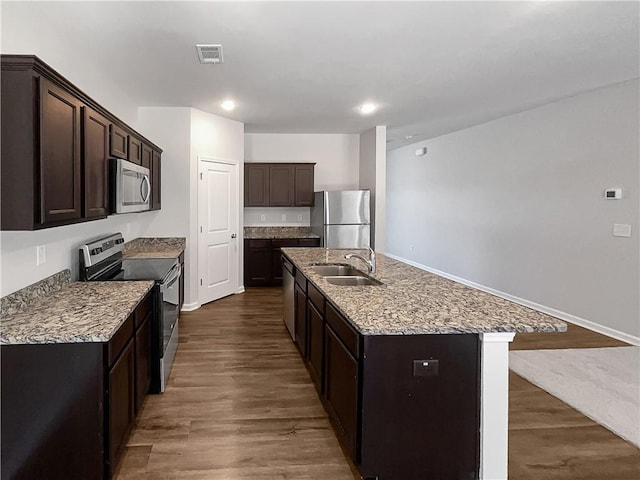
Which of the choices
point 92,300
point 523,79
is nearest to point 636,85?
point 523,79

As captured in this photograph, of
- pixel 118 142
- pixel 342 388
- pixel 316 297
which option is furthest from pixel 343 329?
pixel 118 142

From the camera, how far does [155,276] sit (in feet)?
11.0

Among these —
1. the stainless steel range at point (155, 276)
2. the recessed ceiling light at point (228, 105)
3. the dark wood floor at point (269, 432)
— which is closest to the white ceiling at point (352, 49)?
the recessed ceiling light at point (228, 105)

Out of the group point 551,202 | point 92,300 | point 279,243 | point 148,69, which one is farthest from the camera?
point 279,243

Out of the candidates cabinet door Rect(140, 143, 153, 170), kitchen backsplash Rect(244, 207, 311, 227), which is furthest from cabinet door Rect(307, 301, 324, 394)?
kitchen backsplash Rect(244, 207, 311, 227)

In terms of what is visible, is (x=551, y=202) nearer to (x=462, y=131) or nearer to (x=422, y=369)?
(x=462, y=131)

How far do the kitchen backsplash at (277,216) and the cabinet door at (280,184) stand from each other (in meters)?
0.31

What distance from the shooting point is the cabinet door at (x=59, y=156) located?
2.05m

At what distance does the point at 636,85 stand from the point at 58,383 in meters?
5.30

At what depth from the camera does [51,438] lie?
196 centimetres

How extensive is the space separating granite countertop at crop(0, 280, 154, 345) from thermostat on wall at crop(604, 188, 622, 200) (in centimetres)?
450

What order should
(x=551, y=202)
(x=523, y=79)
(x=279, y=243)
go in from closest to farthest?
(x=523, y=79) → (x=551, y=202) → (x=279, y=243)

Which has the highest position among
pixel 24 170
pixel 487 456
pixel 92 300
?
pixel 24 170

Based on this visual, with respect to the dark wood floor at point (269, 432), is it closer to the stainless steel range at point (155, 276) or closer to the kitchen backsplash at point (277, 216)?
the stainless steel range at point (155, 276)
